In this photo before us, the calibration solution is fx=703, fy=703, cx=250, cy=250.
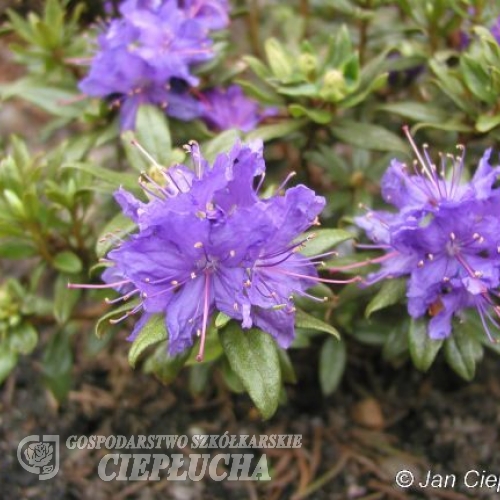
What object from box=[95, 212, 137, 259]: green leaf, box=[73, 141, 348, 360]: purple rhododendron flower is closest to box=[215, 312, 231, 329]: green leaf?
box=[73, 141, 348, 360]: purple rhododendron flower

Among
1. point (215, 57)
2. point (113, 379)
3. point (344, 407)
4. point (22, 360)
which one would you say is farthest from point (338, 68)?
point (22, 360)

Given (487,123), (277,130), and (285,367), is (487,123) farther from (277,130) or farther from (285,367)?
(285,367)

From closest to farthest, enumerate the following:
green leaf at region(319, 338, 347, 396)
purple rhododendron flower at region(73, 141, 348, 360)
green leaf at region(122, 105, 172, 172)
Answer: purple rhododendron flower at region(73, 141, 348, 360) < green leaf at region(122, 105, 172, 172) < green leaf at region(319, 338, 347, 396)

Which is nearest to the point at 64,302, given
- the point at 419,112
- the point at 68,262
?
the point at 68,262

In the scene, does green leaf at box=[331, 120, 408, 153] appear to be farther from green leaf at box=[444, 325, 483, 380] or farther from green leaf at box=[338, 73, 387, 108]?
green leaf at box=[444, 325, 483, 380]

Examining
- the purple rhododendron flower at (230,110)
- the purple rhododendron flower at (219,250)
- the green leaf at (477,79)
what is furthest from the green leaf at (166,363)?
the green leaf at (477,79)

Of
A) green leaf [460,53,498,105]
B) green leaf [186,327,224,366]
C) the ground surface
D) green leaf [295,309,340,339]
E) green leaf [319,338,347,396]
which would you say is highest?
green leaf [460,53,498,105]
